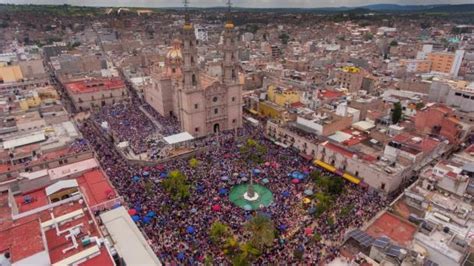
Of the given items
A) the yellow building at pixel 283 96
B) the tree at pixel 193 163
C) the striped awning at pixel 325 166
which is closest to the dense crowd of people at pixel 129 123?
the tree at pixel 193 163

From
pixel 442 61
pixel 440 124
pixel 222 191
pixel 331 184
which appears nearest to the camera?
pixel 331 184

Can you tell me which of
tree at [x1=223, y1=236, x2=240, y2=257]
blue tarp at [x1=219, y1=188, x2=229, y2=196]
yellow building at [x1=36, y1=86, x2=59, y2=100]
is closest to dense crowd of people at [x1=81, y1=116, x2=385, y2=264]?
blue tarp at [x1=219, y1=188, x2=229, y2=196]

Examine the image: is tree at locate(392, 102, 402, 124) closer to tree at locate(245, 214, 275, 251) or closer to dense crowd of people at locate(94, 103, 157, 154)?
tree at locate(245, 214, 275, 251)

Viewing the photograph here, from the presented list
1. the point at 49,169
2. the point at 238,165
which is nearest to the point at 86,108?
the point at 49,169

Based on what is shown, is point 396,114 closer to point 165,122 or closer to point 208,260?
point 208,260

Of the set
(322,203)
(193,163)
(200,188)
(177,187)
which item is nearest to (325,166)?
(322,203)

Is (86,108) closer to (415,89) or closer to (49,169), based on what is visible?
(49,169)
